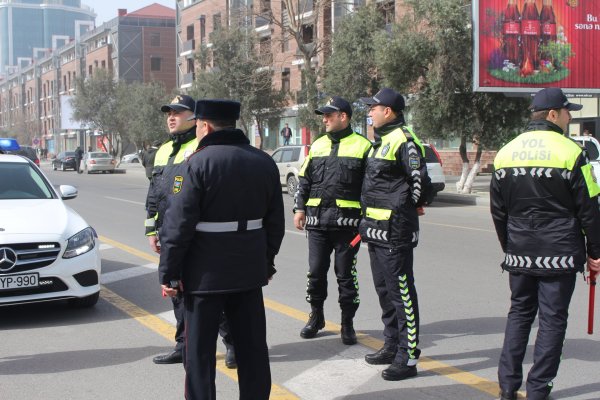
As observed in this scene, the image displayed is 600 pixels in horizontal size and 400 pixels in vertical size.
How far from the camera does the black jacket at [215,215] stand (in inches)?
143

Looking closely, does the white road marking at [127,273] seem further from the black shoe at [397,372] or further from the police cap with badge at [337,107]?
the black shoe at [397,372]

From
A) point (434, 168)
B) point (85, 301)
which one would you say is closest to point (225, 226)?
point (85, 301)

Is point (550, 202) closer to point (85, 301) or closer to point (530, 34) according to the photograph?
point (85, 301)

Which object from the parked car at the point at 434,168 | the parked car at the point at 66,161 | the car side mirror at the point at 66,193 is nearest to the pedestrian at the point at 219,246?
the car side mirror at the point at 66,193

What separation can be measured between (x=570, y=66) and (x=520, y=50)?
7.26ft

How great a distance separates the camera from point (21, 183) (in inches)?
308

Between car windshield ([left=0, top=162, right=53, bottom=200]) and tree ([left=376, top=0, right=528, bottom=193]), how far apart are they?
50.1 feet

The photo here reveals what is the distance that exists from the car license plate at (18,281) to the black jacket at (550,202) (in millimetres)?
4090

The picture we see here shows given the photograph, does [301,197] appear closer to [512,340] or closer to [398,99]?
[398,99]

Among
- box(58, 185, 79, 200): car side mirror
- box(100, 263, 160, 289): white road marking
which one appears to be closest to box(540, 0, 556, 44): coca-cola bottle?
box(100, 263, 160, 289): white road marking

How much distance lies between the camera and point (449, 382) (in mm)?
4848

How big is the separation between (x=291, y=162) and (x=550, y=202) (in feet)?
65.8

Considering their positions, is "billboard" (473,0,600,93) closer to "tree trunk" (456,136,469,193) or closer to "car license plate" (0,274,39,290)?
"tree trunk" (456,136,469,193)

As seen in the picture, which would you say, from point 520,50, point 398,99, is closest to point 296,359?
point 398,99
